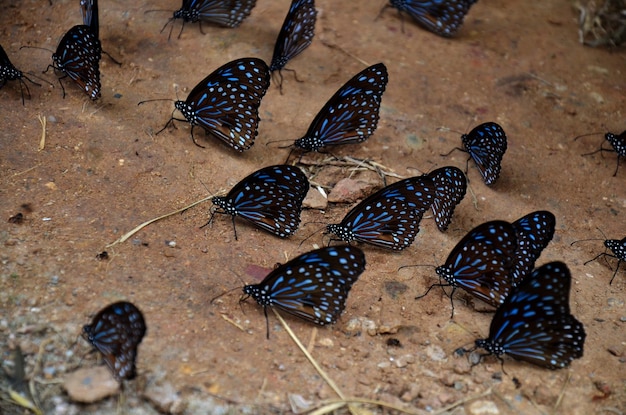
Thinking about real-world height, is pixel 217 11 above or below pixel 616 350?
above

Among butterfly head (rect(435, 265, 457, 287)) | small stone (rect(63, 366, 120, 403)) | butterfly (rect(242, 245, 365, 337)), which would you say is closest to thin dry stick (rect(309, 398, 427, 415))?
butterfly (rect(242, 245, 365, 337))

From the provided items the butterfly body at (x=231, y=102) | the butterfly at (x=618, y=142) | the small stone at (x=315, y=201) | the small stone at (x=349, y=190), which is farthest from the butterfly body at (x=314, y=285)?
the butterfly at (x=618, y=142)

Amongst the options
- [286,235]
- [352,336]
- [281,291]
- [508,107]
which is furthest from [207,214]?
[508,107]

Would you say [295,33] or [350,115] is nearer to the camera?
[350,115]

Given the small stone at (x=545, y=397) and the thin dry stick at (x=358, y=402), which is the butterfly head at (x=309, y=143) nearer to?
the thin dry stick at (x=358, y=402)

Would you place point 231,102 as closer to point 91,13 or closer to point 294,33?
point 294,33

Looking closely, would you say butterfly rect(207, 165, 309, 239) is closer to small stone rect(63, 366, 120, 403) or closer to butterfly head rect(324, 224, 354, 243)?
butterfly head rect(324, 224, 354, 243)

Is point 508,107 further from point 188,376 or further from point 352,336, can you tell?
point 188,376

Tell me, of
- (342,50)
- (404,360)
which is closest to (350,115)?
(342,50)
